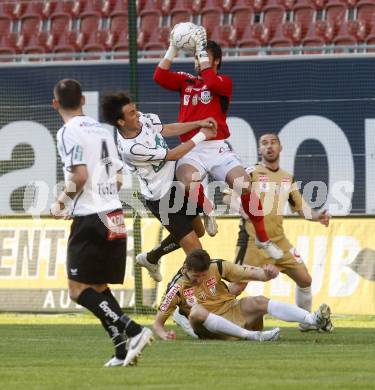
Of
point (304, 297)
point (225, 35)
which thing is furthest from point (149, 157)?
Answer: point (225, 35)

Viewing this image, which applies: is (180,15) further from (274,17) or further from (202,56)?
(202,56)

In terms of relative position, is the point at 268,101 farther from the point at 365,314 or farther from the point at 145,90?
the point at 365,314

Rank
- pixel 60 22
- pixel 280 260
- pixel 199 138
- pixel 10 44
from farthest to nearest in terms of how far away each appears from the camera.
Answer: pixel 60 22, pixel 10 44, pixel 280 260, pixel 199 138

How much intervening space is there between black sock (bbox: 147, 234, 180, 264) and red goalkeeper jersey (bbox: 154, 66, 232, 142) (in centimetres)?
128

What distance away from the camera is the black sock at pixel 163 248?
12.9 m

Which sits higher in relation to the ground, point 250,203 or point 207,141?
point 207,141

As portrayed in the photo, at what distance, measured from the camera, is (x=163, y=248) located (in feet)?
42.8

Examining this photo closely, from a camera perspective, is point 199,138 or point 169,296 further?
point 169,296

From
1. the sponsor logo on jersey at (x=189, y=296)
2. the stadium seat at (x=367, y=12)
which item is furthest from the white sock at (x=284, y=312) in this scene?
the stadium seat at (x=367, y=12)

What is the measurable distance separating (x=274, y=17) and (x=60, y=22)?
4.22 metres

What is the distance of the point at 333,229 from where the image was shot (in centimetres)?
1593

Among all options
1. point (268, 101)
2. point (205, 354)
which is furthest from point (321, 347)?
point (268, 101)

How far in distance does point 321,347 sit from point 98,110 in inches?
343

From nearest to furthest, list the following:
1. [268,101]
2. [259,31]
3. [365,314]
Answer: [365,314] → [268,101] → [259,31]
